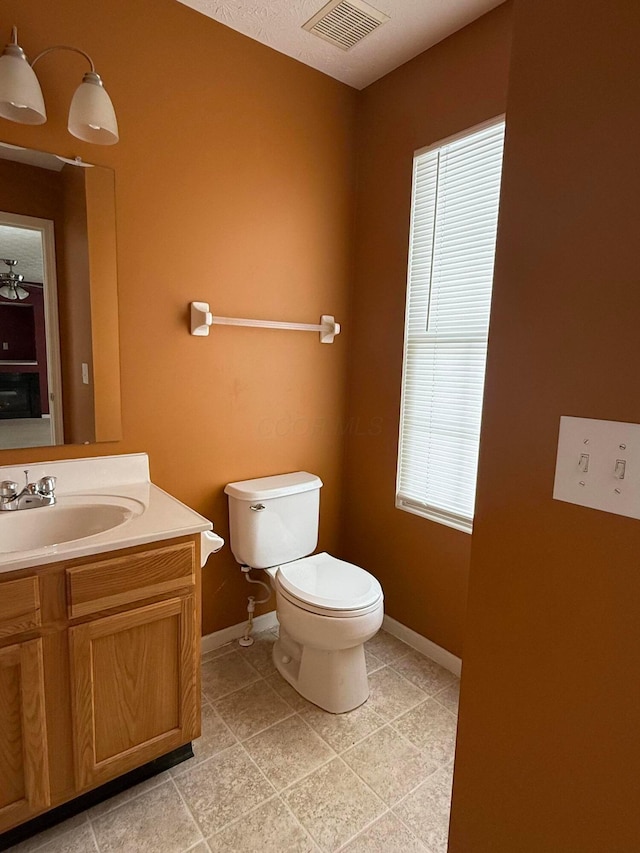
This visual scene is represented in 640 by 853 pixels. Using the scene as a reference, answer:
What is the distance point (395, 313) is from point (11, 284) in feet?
5.05

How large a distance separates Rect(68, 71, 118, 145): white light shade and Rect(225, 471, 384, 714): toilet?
138cm

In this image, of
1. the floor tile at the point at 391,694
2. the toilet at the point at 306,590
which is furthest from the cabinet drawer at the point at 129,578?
the floor tile at the point at 391,694

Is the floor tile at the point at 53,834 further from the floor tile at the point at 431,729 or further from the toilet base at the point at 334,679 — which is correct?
the floor tile at the point at 431,729

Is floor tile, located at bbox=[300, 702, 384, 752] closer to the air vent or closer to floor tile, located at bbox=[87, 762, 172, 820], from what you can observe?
floor tile, located at bbox=[87, 762, 172, 820]

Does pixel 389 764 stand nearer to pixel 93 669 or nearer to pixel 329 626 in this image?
pixel 329 626

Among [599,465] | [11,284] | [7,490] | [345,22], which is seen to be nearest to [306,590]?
[7,490]

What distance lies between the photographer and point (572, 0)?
64cm

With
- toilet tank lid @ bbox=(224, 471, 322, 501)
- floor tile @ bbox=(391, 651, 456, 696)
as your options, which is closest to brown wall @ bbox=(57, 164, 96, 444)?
toilet tank lid @ bbox=(224, 471, 322, 501)

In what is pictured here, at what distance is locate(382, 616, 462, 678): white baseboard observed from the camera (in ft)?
6.94

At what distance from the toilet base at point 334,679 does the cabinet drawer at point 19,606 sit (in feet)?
3.42

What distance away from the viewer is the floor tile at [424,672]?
6.69ft

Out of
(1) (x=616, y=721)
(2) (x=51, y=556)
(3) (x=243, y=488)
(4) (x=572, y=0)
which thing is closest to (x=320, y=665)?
(3) (x=243, y=488)

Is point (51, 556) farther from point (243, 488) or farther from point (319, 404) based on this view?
point (319, 404)

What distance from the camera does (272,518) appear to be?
209 centimetres
